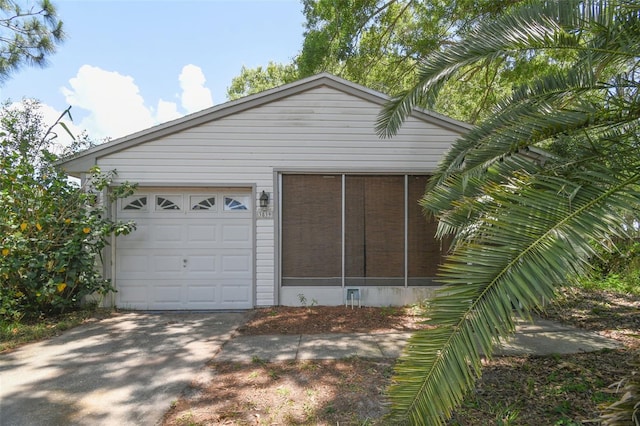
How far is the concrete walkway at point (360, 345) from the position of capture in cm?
429

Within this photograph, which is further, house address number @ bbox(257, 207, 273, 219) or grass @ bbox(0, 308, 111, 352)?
house address number @ bbox(257, 207, 273, 219)

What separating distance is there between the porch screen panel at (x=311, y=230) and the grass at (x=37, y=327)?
3.59 meters

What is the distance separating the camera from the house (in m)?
6.74

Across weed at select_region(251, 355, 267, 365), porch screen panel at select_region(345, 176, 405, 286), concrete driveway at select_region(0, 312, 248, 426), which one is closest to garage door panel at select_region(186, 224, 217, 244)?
concrete driveway at select_region(0, 312, 248, 426)

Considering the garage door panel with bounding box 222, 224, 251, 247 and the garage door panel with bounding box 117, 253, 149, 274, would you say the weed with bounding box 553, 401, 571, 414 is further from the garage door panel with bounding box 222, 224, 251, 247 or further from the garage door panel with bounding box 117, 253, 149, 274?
the garage door panel with bounding box 117, 253, 149, 274

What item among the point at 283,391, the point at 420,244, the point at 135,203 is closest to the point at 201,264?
the point at 135,203

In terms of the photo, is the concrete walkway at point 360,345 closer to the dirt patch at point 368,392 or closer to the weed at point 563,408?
the dirt patch at point 368,392

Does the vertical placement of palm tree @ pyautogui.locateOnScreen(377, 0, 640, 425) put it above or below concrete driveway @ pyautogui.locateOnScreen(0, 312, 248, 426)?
above

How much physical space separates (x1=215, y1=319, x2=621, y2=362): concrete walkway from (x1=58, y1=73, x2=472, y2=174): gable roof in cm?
399

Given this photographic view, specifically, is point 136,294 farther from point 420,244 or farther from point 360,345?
point 420,244

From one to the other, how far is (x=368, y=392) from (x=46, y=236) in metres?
5.86

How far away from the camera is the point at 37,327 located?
5344 mm

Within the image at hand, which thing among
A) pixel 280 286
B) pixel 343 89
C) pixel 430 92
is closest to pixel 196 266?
pixel 280 286

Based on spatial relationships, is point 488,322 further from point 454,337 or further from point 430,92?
point 430,92
